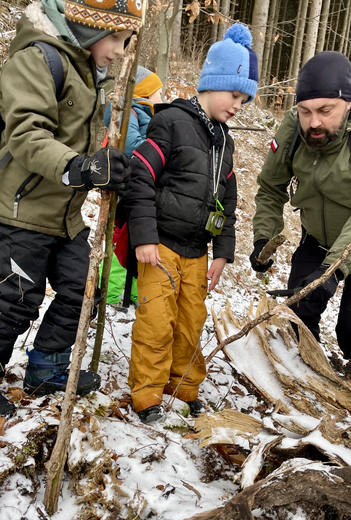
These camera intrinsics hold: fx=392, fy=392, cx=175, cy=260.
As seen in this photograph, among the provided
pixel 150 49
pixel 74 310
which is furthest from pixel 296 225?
pixel 74 310

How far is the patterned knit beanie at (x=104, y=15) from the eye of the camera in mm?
1852

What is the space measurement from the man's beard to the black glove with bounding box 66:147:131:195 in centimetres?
157

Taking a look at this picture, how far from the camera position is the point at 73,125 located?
2023mm

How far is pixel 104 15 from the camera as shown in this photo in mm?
1867

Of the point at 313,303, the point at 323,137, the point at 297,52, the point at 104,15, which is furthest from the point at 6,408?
the point at 297,52

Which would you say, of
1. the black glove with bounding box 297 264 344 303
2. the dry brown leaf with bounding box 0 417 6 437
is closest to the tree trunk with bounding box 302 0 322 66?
the black glove with bounding box 297 264 344 303

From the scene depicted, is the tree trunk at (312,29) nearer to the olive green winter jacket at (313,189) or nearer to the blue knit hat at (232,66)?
the olive green winter jacket at (313,189)

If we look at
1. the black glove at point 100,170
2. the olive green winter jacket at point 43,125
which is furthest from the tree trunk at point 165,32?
the black glove at point 100,170

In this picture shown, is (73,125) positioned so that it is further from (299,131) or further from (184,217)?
(299,131)

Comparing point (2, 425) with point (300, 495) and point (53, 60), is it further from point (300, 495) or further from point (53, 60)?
point (53, 60)

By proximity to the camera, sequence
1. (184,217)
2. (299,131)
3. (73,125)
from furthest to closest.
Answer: (299,131) → (184,217) → (73,125)

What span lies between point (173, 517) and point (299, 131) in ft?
8.21

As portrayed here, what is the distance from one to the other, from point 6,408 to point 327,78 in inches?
109

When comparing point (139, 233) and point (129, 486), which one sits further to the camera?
point (139, 233)
